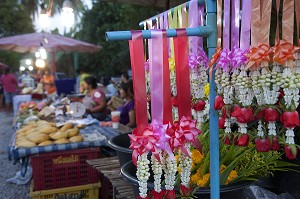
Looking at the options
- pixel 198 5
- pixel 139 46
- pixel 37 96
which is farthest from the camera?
pixel 37 96

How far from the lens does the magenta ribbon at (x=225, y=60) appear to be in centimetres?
118

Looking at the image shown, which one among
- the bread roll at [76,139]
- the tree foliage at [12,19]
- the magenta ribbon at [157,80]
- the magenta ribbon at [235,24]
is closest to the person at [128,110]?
the bread roll at [76,139]

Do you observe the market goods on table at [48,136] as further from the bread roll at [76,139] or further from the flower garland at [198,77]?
the flower garland at [198,77]

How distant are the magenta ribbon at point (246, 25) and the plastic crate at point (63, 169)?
2620 mm

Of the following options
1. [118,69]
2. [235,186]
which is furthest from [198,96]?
[118,69]

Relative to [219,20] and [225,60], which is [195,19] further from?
[225,60]

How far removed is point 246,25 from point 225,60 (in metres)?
0.16

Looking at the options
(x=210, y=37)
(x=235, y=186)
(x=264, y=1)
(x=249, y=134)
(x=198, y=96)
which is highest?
(x=264, y=1)

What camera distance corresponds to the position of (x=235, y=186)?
61.7 inches

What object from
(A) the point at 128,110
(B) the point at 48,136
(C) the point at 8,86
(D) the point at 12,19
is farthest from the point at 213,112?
(D) the point at 12,19

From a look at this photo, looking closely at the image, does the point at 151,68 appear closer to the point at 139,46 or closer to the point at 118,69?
the point at 139,46

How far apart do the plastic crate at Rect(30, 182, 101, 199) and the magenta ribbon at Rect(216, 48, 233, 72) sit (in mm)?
2760

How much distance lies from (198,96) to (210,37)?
0.28m

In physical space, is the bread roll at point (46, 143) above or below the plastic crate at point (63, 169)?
above
